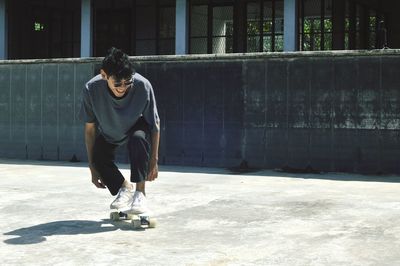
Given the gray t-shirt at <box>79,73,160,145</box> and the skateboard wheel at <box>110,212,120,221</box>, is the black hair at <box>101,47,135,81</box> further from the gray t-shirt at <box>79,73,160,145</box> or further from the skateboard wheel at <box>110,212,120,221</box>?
the skateboard wheel at <box>110,212,120,221</box>

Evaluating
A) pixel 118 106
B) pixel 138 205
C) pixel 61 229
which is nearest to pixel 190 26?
pixel 118 106

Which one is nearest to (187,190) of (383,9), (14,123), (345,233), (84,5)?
(345,233)

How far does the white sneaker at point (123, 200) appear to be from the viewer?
15.2ft

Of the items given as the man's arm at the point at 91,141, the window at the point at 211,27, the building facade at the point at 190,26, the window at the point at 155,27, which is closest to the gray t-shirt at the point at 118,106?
the man's arm at the point at 91,141

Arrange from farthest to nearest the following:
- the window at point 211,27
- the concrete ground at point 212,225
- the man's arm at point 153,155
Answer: the window at point 211,27, the man's arm at point 153,155, the concrete ground at point 212,225

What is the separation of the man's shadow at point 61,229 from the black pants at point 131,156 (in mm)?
304

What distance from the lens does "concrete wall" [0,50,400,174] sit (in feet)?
28.5

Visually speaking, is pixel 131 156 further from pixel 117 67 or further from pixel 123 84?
pixel 117 67

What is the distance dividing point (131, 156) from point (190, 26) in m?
12.0

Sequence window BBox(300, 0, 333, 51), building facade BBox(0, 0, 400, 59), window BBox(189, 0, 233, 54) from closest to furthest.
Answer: building facade BBox(0, 0, 400, 59)
window BBox(300, 0, 333, 51)
window BBox(189, 0, 233, 54)

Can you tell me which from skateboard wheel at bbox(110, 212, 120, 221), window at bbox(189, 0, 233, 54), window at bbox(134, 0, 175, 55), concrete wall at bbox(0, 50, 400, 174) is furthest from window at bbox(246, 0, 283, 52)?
skateboard wheel at bbox(110, 212, 120, 221)

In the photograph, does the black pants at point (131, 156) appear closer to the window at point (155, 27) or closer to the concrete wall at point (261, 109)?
the concrete wall at point (261, 109)

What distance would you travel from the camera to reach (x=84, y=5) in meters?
15.9

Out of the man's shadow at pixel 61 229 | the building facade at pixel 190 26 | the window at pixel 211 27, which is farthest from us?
the window at pixel 211 27
